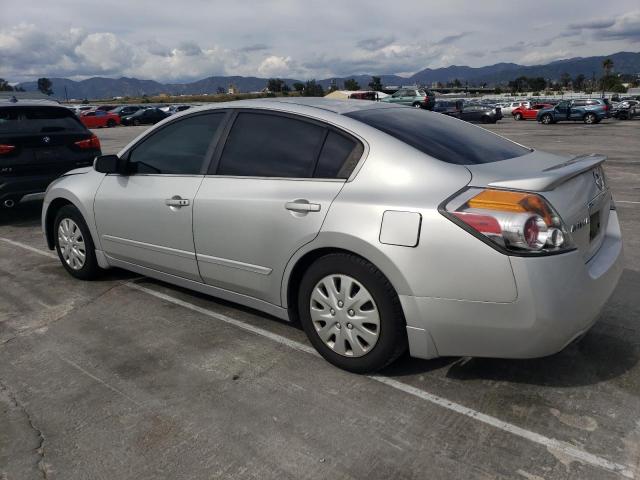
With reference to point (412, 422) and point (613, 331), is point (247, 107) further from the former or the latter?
point (613, 331)

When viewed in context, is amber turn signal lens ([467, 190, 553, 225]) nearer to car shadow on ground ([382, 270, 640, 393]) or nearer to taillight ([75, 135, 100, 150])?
car shadow on ground ([382, 270, 640, 393])

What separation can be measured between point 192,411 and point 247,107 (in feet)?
6.55

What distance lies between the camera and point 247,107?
3.81 m

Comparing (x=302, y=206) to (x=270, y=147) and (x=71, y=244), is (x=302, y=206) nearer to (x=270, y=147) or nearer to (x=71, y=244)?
(x=270, y=147)

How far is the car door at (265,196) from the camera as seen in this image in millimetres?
3232

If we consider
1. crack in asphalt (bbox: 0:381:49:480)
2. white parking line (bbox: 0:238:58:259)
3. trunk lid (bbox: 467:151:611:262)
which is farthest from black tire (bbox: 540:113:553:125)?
crack in asphalt (bbox: 0:381:49:480)

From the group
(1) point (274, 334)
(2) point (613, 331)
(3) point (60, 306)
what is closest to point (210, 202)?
(1) point (274, 334)

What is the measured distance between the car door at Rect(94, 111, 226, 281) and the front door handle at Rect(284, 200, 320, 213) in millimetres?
864

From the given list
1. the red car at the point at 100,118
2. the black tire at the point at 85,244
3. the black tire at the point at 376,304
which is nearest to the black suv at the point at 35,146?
the black tire at the point at 85,244

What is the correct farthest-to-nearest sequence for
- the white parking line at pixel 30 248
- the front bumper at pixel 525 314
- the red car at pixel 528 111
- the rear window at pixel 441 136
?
the red car at pixel 528 111, the white parking line at pixel 30 248, the rear window at pixel 441 136, the front bumper at pixel 525 314

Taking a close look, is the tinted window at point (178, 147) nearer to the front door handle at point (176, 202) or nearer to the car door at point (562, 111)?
the front door handle at point (176, 202)

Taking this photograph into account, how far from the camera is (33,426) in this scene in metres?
2.87

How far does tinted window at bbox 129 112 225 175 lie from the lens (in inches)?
156

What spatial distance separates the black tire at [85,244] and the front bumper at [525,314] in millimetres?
3143
